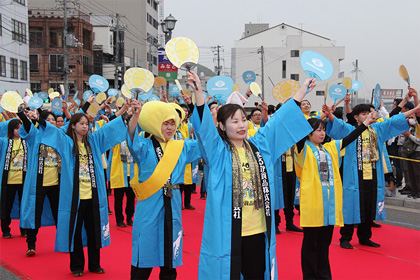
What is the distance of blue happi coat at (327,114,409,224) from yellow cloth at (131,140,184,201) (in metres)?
2.84

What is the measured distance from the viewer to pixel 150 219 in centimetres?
385

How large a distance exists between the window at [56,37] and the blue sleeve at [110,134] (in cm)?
3829

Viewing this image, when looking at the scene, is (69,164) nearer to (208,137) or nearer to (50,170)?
(50,170)

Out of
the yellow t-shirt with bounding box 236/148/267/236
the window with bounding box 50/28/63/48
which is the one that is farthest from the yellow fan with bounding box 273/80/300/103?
the window with bounding box 50/28/63/48

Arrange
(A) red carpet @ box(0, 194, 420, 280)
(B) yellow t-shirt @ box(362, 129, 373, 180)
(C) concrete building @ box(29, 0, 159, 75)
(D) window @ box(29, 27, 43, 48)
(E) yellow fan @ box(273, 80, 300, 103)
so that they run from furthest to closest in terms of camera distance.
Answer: (C) concrete building @ box(29, 0, 159, 75) → (D) window @ box(29, 27, 43, 48) → (B) yellow t-shirt @ box(362, 129, 373, 180) → (E) yellow fan @ box(273, 80, 300, 103) → (A) red carpet @ box(0, 194, 420, 280)

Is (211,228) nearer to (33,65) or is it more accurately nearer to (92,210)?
(92,210)

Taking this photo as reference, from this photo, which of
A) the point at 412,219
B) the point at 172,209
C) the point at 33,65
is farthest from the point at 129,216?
the point at 33,65

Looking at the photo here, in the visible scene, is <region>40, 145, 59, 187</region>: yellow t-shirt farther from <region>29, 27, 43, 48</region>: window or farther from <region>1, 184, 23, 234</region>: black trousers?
<region>29, 27, 43, 48</region>: window

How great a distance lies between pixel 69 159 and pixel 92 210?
67 cm

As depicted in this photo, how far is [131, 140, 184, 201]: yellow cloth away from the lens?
12.6ft

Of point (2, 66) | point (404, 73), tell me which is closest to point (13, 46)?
point (2, 66)

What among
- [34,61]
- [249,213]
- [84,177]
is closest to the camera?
[249,213]

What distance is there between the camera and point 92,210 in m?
4.91

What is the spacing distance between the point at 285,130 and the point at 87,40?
134 ft
